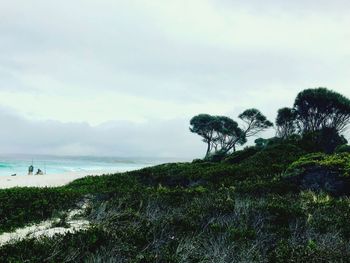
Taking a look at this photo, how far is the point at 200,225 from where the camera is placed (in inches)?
362

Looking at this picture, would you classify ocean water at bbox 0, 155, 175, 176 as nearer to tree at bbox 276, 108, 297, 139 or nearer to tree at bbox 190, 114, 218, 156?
tree at bbox 190, 114, 218, 156

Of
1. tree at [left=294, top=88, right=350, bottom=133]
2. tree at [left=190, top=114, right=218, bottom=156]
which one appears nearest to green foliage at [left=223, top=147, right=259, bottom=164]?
tree at [left=294, top=88, right=350, bottom=133]

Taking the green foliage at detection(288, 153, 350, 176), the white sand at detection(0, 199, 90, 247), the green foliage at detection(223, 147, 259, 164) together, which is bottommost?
the white sand at detection(0, 199, 90, 247)

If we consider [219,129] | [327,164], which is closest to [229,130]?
[219,129]

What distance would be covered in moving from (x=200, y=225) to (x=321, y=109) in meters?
37.4

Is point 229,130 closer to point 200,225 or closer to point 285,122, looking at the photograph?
point 285,122

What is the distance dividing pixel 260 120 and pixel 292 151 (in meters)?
24.2

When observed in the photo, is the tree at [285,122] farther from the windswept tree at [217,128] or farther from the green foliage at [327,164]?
the green foliage at [327,164]

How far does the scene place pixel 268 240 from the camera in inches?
321

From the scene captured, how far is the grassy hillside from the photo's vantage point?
6.59 metres

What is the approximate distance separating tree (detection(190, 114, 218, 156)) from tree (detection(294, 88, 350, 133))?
44.6ft

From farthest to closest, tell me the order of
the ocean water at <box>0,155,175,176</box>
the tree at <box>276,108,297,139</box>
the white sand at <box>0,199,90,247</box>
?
the ocean water at <box>0,155,175,176</box>
the tree at <box>276,108,297,139</box>
the white sand at <box>0,199,90,247</box>

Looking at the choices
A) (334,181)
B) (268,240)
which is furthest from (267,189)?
(268,240)

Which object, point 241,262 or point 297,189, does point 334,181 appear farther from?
point 241,262
